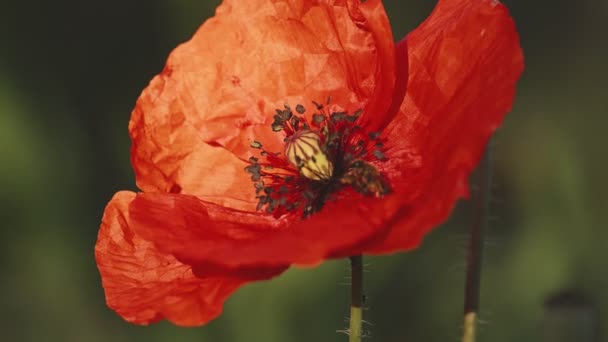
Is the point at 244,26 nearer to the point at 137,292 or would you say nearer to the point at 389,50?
the point at 389,50

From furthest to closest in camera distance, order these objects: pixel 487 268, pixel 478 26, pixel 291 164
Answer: pixel 487 268
pixel 291 164
pixel 478 26

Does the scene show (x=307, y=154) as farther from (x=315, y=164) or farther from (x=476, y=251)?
(x=476, y=251)

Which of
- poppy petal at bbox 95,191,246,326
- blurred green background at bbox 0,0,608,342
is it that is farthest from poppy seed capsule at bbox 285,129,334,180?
blurred green background at bbox 0,0,608,342

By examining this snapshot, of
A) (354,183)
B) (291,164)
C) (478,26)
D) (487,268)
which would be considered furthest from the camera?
(487,268)

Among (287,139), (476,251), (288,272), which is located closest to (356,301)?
(476,251)

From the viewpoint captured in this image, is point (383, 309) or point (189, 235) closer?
point (189, 235)

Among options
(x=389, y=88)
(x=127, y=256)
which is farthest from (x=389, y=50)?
(x=127, y=256)

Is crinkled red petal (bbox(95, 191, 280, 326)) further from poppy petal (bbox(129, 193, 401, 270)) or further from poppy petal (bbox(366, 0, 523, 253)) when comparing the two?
poppy petal (bbox(366, 0, 523, 253))
